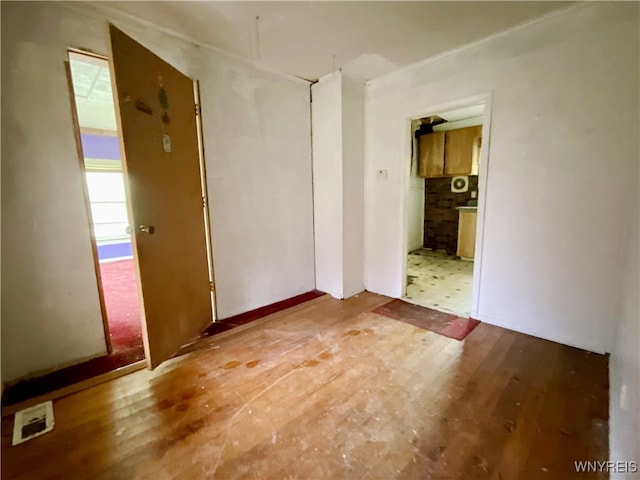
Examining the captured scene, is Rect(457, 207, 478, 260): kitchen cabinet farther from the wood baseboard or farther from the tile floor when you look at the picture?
the wood baseboard

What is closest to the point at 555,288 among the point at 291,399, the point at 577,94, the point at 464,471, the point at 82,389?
the point at 577,94

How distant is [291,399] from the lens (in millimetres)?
1688

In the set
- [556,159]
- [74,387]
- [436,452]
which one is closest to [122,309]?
[74,387]

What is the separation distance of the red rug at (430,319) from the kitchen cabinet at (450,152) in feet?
9.71

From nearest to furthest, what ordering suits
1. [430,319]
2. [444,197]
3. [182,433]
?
1. [182,433]
2. [430,319]
3. [444,197]

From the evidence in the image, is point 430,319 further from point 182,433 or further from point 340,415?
point 182,433

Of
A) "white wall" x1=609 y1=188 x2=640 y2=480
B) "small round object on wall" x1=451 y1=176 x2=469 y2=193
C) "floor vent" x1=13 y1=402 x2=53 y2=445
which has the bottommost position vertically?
"floor vent" x1=13 y1=402 x2=53 y2=445

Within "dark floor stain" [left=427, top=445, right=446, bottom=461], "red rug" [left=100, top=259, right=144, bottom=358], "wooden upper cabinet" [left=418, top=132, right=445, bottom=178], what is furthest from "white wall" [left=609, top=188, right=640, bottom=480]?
"wooden upper cabinet" [left=418, top=132, right=445, bottom=178]

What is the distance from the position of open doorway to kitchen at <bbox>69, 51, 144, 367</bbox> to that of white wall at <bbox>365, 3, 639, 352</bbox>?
2.75m

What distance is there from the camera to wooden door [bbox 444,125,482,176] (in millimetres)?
4652

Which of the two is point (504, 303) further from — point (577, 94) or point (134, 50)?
point (134, 50)

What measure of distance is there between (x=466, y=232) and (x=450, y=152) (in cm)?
138

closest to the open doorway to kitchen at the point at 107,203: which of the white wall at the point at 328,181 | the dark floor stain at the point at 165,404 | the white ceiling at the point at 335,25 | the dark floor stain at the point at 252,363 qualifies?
the dark floor stain at the point at 165,404

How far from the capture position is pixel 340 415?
1562 millimetres
